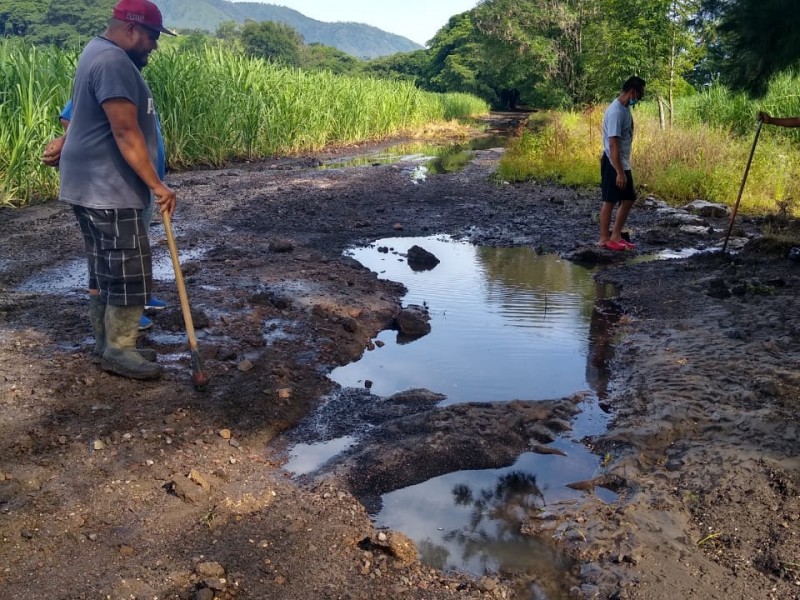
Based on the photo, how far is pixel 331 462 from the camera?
122 inches

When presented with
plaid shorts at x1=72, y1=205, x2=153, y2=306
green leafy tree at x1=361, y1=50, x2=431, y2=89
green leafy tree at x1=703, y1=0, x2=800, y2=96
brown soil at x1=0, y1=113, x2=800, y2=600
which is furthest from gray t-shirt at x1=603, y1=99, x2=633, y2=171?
green leafy tree at x1=361, y1=50, x2=431, y2=89

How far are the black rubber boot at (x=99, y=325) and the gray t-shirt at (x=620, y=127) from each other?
514cm

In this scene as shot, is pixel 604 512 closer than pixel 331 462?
Yes

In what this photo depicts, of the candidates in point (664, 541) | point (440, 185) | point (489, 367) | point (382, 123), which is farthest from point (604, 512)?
point (382, 123)

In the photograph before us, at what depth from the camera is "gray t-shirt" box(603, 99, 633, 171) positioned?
6816mm

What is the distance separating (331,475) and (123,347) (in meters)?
1.49

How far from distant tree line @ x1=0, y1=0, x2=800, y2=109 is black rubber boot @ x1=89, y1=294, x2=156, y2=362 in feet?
13.4

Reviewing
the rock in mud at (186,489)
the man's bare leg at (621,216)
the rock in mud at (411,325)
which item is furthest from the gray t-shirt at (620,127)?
the rock in mud at (186,489)

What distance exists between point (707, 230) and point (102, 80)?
7.07m

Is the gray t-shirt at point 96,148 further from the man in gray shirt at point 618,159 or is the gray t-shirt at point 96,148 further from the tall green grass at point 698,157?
the tall green grass at point 698,157

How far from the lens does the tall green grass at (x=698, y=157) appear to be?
9828mm

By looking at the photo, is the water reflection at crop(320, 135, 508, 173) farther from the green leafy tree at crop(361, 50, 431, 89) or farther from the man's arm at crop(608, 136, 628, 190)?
the green leafy tree at crop(361, 50, 431, 89)

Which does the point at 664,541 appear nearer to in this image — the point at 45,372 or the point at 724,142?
the point at 45,372

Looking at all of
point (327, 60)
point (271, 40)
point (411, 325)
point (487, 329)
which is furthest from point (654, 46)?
point (271, 40)
